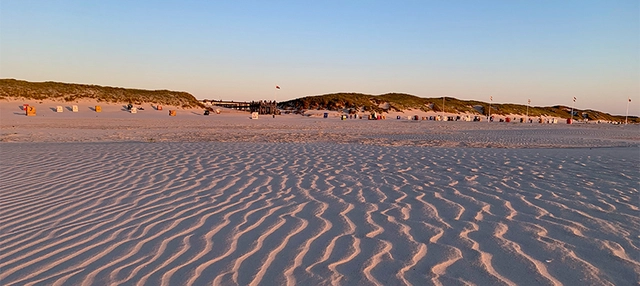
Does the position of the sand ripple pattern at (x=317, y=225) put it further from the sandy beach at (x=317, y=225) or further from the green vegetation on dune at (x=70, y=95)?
the green vegetation on dune at (x=70, y=95)

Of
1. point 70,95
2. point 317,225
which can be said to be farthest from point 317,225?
point 70,95

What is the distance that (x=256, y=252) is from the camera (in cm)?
315

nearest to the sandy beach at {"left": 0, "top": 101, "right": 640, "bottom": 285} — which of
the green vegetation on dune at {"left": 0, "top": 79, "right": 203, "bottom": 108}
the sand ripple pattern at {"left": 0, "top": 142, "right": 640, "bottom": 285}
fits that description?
the sand ripple pattern at {"left": 0, "top": 142, "right": 640, "bottom": 285}

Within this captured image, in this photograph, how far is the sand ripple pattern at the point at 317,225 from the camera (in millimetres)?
2793

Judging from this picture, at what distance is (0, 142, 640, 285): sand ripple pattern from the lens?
110 inches

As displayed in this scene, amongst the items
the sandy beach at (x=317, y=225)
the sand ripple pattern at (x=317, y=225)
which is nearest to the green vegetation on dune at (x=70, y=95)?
the sandy beach at (x=317, y=225)

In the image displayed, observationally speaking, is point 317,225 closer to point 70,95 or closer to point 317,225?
point 317,225

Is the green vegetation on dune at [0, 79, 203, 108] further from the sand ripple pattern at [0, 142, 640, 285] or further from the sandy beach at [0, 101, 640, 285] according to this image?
the sand ripple pattern at [0, 142, 640, 285]

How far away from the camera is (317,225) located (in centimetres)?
386

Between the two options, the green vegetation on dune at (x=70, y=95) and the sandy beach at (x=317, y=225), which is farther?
the green vegetation on dune at (x=70, y=95)

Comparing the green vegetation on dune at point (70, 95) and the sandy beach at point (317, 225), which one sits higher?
the green vegetation on dune at point (70, 95)

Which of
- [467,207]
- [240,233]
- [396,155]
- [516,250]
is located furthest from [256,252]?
[396,155]

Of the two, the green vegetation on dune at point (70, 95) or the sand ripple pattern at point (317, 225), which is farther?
the green vegetation on dune at point (70, 95)

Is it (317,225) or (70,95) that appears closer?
(317,225)
